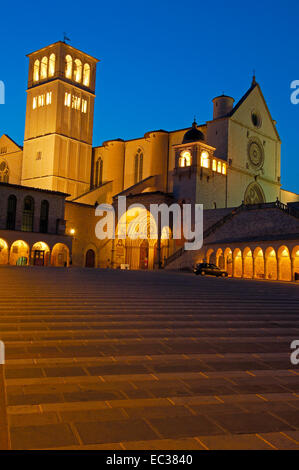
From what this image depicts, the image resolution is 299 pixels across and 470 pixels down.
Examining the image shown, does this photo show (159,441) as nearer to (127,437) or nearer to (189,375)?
(127,437)

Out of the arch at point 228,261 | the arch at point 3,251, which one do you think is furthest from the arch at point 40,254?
the arch at point 228,261

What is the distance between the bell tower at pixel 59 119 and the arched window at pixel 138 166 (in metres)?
6.81

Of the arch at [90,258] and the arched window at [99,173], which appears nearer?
the arch at [90,258]

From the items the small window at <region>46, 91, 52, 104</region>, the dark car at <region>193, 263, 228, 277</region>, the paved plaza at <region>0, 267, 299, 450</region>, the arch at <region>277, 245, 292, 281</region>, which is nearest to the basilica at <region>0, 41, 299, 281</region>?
the arch at <region>277, 245, 292, 281</region>

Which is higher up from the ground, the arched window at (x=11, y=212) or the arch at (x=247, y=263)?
the arched window at (x=11, y=212)

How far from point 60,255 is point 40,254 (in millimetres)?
2250

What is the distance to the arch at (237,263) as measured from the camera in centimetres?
3910

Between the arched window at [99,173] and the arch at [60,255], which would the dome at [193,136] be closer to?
the arch at [60,255]

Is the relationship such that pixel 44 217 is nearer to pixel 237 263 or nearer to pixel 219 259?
pixel 219 259

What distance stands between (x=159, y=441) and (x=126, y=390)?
1416 millimetres

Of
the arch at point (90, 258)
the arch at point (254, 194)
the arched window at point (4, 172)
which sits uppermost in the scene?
the arched window at point (4, 172)

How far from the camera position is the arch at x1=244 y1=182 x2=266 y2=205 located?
5456 cm

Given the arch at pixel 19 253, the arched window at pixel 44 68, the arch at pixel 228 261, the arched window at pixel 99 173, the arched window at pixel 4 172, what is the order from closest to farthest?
the arch at pixel 228 261 → the arch at pixel 19 253 → the arched window at pixel 44 68 → the arched window at pixel 99 173 → the arched window at pixel 4 172

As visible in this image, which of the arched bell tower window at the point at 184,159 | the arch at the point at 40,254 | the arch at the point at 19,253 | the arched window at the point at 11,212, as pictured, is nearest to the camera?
the arch at the point at 19,253
